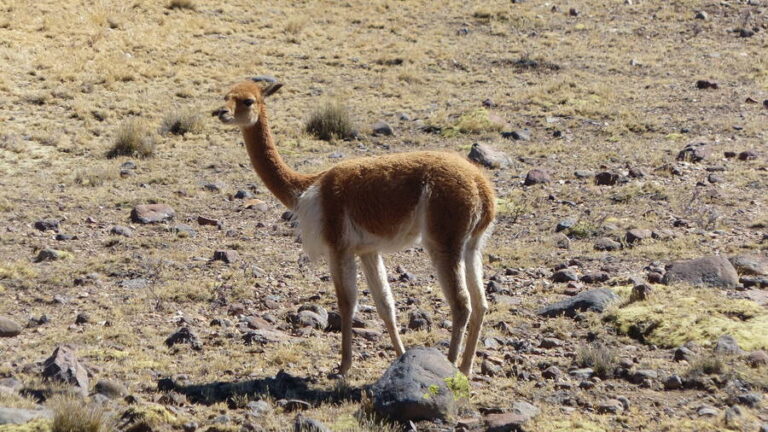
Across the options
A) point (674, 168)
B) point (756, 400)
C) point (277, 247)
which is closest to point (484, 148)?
point (674, 168)

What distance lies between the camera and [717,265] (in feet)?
31.4

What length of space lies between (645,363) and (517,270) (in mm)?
3151

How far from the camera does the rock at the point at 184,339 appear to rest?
823cm

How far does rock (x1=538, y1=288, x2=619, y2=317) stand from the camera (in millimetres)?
8992

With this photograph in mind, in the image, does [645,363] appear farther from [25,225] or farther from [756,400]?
[25,225]

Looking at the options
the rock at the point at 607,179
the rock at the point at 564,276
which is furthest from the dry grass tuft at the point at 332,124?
the rock at the point at 564,276

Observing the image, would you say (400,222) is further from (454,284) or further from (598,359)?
(598,359)

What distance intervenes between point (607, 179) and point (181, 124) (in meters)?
7.64

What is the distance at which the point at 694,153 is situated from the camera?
15.7 meters

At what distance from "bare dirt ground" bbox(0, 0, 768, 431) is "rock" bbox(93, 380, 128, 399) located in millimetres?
178

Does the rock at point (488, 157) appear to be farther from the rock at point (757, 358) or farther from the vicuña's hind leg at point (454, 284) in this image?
the vicuña's hind leg at point (454, 284)

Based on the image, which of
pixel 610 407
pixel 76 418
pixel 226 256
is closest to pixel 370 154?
pixel 226 256

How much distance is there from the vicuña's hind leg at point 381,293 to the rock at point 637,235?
492cm

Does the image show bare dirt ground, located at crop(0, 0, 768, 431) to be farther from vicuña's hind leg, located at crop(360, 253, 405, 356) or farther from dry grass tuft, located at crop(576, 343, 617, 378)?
vicuña's hind leg, located at crop(360, 253, 405, 356)
